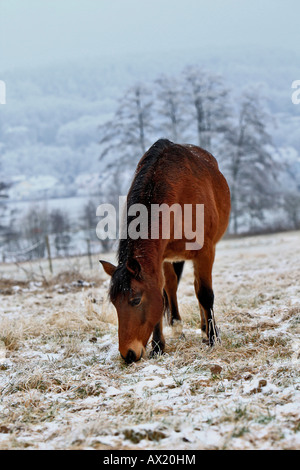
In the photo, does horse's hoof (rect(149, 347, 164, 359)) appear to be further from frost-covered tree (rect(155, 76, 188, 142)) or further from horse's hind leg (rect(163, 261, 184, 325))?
frost-covered tree (rect(155, 76, 188, 142))

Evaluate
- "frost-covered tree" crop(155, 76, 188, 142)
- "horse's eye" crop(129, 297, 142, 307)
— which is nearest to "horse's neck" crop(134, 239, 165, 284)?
"horse's eye" crop(129, 297, 142, 307)

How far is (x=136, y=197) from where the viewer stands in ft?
13.1

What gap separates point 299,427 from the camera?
2.31m

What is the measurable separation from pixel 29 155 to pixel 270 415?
85913 mm

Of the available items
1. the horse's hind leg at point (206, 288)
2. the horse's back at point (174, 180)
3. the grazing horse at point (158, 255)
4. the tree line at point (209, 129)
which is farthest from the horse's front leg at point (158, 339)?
the tree line at point (209, 129)

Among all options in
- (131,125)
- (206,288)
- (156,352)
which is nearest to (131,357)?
(156,352)

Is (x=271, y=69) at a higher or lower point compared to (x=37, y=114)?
higher

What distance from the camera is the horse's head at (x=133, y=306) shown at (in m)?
3.51

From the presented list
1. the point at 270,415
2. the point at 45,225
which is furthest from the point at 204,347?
the point at 45,225

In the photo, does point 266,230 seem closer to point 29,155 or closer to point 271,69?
point 29,155

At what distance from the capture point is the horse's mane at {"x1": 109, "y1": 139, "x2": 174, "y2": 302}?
140 inches

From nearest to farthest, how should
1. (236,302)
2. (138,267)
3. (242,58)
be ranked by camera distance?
(138,267) < (236,302) < (242,58)

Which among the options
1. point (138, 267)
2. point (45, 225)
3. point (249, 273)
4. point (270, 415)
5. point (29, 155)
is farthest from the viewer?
point (29, 155)

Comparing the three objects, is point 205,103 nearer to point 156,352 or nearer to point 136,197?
point 136,197
